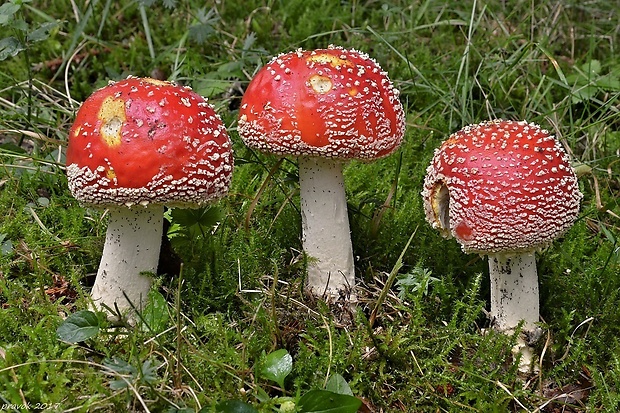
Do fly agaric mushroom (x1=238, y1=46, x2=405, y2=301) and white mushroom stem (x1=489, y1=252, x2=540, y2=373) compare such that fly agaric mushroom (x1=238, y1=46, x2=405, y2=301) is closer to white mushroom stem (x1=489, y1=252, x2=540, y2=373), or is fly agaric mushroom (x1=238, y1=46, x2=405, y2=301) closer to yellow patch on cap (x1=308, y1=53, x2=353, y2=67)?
yellow patch on cap (x1=308, y1=53, x2=353, y2=67)

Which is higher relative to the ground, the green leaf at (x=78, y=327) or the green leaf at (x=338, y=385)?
the green leaf at (x=78, y=327)

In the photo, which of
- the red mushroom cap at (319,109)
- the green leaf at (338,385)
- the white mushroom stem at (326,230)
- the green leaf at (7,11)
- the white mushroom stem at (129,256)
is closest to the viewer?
the green leaf at (338,385)

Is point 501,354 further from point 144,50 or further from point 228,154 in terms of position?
point 144,50

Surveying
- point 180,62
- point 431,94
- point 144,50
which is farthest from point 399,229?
point 144,50

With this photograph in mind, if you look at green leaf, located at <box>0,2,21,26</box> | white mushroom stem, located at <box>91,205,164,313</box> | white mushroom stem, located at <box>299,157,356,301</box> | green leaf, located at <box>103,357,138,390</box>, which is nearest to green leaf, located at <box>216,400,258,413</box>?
green leaf, located at <box>103,357,138,390</box>

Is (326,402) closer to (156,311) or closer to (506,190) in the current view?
(156,311)

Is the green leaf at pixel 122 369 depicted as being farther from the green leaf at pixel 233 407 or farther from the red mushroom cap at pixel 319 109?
the red mushroom cap at pixel 319 109

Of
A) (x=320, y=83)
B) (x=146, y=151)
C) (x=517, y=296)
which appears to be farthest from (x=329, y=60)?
(x=517, y=296)

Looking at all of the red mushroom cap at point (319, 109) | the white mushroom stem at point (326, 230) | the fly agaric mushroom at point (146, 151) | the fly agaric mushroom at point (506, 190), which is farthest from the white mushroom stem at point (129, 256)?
the fly agaric mushroom at point (506, 190)
